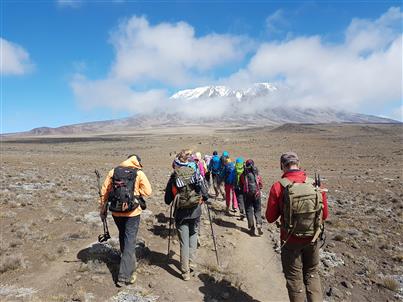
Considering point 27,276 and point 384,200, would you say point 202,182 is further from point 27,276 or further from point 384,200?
Result: point 384,200

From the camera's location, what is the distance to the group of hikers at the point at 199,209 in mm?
5125

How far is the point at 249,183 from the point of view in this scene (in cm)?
1005

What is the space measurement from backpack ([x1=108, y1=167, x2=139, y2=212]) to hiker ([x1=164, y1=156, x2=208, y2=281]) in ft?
3.00

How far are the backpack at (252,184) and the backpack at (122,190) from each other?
427 centimetres

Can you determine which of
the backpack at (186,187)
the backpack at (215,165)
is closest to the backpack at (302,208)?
the backpack at (186,187)

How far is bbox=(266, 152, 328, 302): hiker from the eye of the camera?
505 cm

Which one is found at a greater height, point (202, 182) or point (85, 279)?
point (202, 182)

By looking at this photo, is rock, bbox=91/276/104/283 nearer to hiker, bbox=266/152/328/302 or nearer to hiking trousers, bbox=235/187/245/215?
hiker, bbox=266/152/328/302

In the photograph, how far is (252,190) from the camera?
9.98 metres

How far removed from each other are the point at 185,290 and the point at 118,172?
8.70 ft

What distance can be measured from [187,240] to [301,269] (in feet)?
8.37

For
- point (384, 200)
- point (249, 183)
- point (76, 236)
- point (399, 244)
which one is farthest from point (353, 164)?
point (76, 236)

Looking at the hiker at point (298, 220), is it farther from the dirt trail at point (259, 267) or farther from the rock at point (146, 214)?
the rock at point (146, 214)

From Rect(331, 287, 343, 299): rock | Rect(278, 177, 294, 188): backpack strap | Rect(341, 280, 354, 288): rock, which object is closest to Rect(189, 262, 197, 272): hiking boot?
Rect(331, 287, 343, 299): rock
